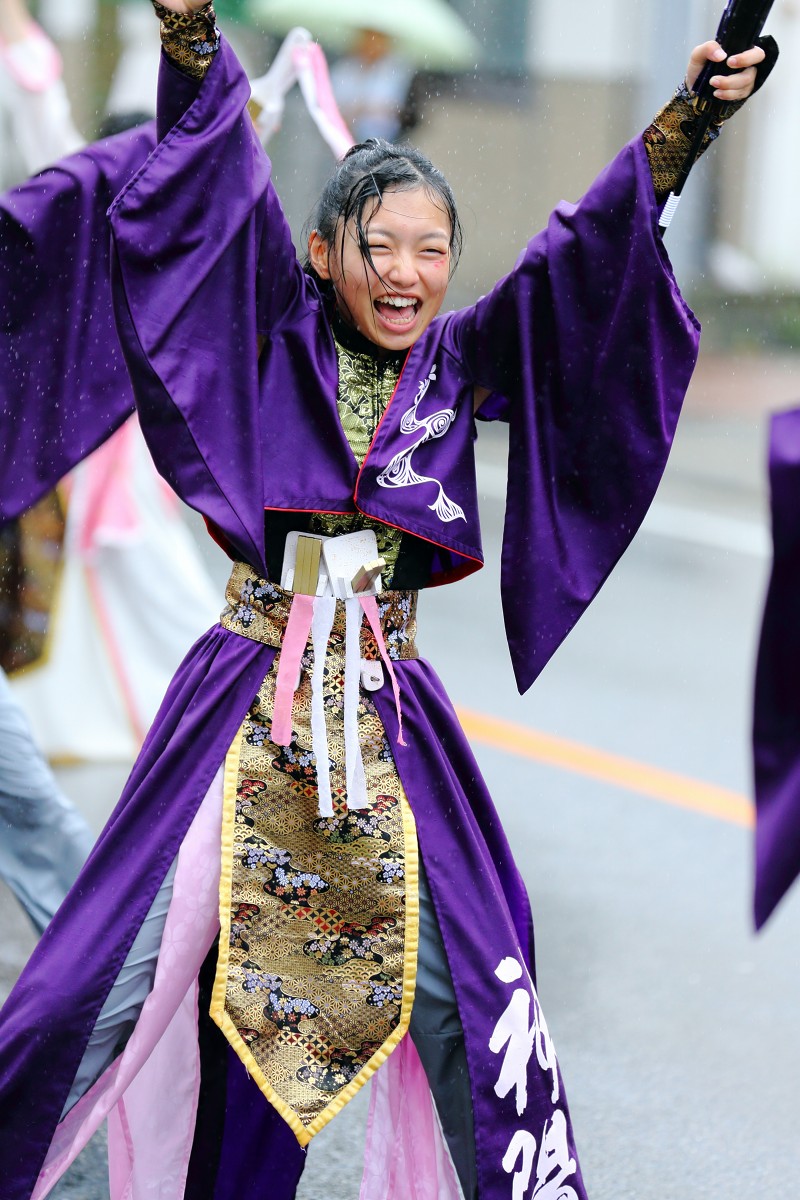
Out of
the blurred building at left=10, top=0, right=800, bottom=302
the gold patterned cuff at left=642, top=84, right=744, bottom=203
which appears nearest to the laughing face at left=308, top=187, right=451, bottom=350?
the gold patterned cuff at left=642, top=84, right=744, bottom=203

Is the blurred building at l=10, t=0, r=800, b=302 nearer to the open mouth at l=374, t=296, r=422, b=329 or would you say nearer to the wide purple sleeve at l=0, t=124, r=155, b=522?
the wide purple sleeve at l=0, t=124, r=155, b=522

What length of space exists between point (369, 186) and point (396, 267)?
0.12 m

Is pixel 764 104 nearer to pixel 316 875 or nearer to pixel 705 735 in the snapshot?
pixel 705 735

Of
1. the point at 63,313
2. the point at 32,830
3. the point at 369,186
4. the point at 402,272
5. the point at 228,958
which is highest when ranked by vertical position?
the point at 369,186

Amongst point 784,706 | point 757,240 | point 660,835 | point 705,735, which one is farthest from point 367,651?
point 757,240

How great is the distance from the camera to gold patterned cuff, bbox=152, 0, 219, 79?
2066 mm

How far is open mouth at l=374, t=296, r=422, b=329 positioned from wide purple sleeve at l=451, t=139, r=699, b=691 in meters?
0.09

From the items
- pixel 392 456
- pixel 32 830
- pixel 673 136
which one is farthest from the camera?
pixel 32 830

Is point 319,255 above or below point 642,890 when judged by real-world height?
above

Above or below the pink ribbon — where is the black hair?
above

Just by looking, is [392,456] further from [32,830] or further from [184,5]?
[32,830]

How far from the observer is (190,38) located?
209 cm

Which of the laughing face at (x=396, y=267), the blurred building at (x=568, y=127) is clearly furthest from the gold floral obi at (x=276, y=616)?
the blurred building at (x=568, y=127)

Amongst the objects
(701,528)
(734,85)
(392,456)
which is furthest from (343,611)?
(701,528)
